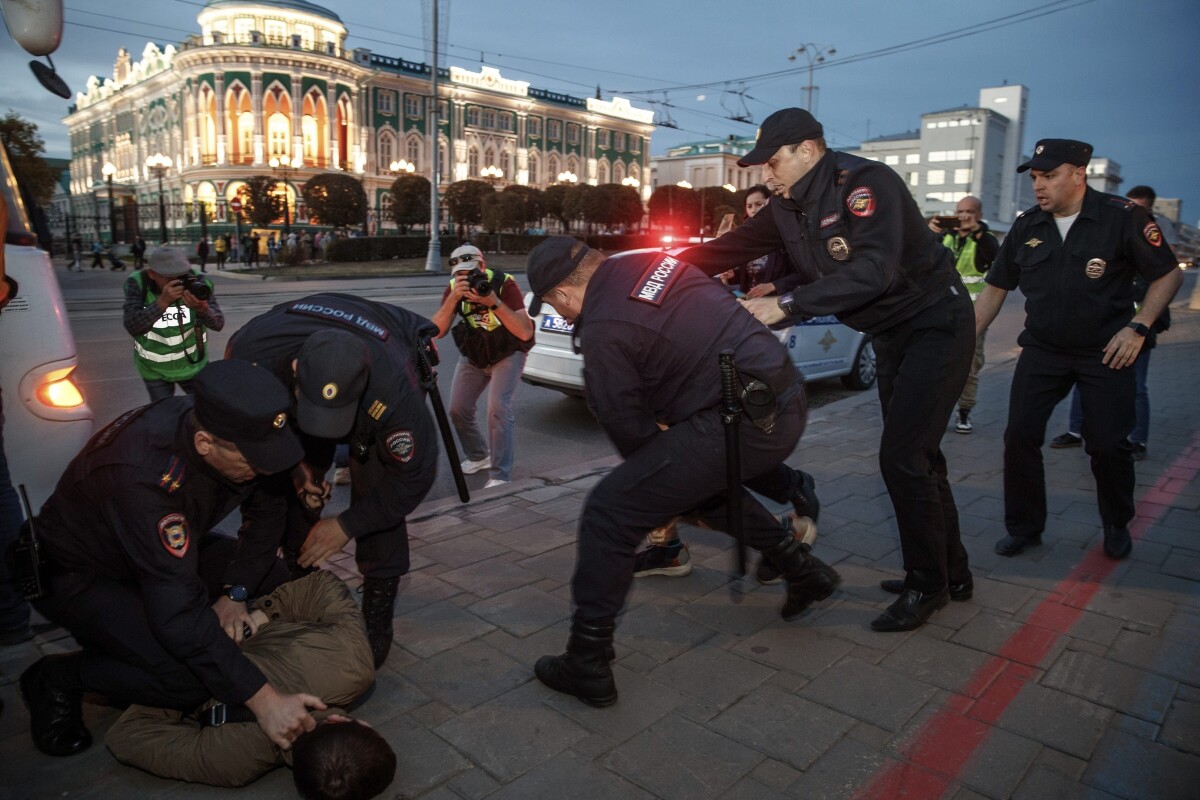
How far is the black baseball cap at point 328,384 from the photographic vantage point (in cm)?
261

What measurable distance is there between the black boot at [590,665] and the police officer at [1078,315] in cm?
258

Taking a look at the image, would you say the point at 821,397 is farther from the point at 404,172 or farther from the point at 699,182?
the point at 699,182

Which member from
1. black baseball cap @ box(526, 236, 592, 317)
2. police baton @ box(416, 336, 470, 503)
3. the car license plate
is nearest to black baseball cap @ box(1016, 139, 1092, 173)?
black baseball cap @ box(526, 236, 592, 317)

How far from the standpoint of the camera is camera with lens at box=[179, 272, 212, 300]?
215 inches

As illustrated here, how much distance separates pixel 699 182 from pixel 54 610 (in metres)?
103

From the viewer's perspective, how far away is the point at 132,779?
2.63m

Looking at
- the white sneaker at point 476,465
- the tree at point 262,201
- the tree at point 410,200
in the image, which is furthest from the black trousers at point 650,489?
the tree at point 410,200

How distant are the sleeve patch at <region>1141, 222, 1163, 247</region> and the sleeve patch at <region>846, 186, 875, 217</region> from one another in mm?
1781

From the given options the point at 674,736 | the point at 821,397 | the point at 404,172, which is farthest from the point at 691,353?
the point at 404,172

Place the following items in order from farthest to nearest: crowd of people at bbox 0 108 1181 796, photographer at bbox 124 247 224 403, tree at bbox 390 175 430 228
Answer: tree at bbox 390 175 430 228 → photographer at bbox 124 247 224 403 → crowd of people at bbox 0 108 1181 796

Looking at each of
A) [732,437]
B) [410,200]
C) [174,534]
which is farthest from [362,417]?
[410,200]

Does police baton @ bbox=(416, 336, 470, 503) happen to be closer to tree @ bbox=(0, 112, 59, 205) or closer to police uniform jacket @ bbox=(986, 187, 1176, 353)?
police uniform jacket @ bbox=(986, 187, 1176, 353)

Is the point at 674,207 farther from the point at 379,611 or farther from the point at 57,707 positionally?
the point at 57,707

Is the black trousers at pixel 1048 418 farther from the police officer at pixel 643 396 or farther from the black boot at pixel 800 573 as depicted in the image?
the police officer at pixel 643 396
